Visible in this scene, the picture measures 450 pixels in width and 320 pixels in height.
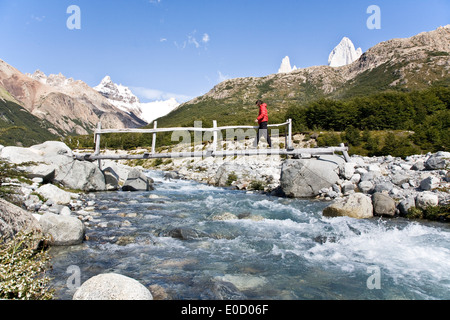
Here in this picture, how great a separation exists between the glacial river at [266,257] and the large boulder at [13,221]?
2.95ft

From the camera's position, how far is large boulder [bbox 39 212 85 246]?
708cm

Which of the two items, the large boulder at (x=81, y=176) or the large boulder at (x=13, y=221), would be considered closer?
the large boulder at (x=13, y=221)

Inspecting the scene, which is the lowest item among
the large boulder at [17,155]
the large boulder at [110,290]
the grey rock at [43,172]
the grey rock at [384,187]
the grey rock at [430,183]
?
the large boulder at [110,290]

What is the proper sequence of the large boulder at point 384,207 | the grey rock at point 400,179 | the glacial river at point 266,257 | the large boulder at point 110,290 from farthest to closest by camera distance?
the grey rock at point 400,179 < the large boulder at point 384,207 < the glacial river at point 266,257 < the large boulder at point 110,290

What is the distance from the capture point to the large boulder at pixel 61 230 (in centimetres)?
708

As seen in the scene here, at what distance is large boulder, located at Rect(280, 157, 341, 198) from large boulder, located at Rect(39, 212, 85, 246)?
1199 centimetres

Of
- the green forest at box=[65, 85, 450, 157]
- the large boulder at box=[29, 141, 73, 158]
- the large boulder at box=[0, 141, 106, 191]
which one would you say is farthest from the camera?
the green forest at box=[65, 85, 450, 157]

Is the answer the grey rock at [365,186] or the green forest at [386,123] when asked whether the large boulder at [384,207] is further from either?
the green forest at [386,123]

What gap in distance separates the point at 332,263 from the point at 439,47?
236408 millimetres

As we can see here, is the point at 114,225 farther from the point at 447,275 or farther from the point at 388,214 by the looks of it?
the point at 388,214

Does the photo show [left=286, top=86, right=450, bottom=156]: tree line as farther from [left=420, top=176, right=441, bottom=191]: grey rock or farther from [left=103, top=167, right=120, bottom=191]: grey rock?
[left=103, top=167, right=120, bottom=191]: grey rock

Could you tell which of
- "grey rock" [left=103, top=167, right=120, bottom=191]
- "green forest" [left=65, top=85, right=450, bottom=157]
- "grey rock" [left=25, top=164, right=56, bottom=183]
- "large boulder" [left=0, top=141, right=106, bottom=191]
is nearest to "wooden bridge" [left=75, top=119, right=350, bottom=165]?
"large boulder" [left=0, top=141, right=106, bottom=191]

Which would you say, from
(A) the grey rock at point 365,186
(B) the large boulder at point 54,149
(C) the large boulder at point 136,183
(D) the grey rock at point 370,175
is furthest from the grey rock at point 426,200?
(B) the large boulder at point 54,149
